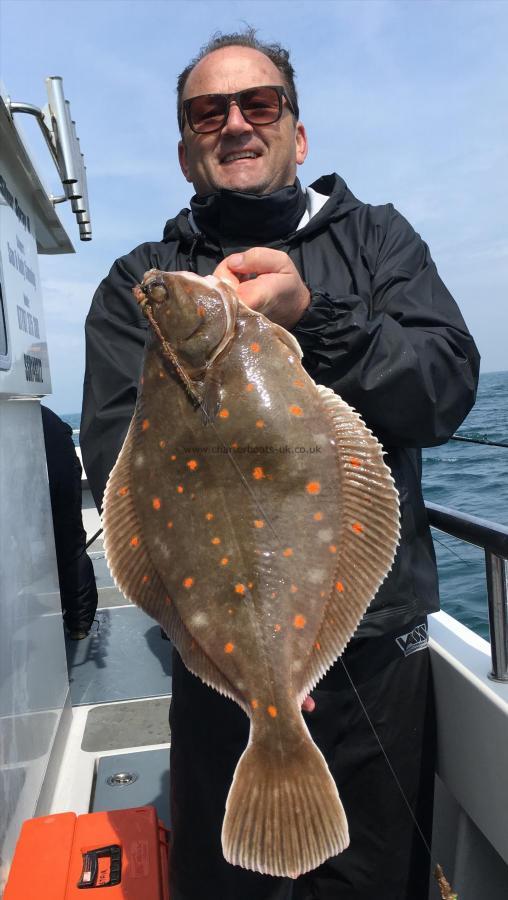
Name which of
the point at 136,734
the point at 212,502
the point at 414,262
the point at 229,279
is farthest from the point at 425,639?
the point at 136,734

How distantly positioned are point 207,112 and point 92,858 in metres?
2.64

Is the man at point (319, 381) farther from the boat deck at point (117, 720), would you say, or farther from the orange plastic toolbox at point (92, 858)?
the boat deck at point (117, 720)

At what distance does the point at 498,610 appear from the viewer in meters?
2.44

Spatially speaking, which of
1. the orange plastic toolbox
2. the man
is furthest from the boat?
the man

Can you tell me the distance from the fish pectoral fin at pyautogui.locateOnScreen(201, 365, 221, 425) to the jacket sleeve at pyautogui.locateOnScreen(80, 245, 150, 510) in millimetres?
428

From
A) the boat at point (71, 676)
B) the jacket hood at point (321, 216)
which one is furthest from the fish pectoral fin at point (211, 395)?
the boat at point (71, 676)

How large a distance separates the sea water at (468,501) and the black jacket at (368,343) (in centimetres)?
92

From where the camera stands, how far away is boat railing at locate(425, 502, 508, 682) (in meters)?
2.34

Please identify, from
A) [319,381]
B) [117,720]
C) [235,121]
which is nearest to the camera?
[319,381]

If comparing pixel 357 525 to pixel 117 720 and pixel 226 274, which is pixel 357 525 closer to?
pixel 226 274

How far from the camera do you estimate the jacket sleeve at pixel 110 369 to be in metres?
2.03

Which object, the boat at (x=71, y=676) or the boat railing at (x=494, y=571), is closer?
the boat railing at (x=494, y=571)

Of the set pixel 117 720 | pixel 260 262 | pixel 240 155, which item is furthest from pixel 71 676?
pixel 260 262

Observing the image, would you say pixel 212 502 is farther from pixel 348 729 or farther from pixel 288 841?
pixel 348 729
